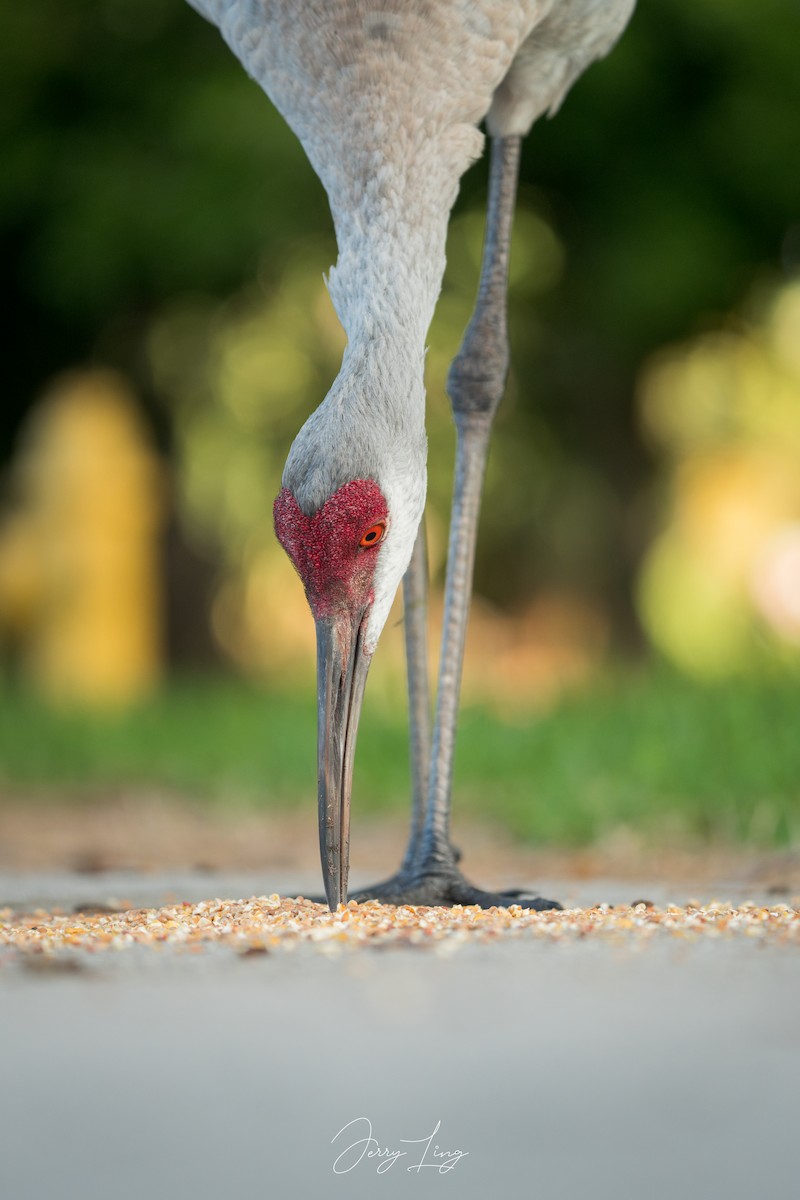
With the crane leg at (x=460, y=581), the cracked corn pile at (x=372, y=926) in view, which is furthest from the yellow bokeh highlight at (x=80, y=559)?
the cracked corn pile at (x=372, y=926)

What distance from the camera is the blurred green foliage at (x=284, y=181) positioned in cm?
1220

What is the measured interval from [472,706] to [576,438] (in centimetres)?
653

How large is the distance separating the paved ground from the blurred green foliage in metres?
10.2

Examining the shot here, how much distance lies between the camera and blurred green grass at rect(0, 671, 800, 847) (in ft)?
19.1

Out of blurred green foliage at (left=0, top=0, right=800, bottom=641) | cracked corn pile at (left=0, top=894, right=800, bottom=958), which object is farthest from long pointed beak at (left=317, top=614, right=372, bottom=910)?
blurred green foliage at (left=0, top=0, right=800, bottom=641)

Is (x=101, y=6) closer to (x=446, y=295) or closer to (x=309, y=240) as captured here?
(x=309, y=240)

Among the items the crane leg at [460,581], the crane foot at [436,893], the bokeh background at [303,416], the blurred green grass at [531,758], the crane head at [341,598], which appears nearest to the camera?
the crane head at [341,598]

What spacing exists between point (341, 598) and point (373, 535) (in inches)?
6.0

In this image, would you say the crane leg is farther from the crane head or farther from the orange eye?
the orange eye

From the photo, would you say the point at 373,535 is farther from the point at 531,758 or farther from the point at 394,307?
the point at 531,758

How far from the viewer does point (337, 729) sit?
12.0 feet

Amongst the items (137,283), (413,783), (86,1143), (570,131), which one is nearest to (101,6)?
(137,283)

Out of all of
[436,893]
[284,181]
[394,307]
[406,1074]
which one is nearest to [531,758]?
[436,893]
